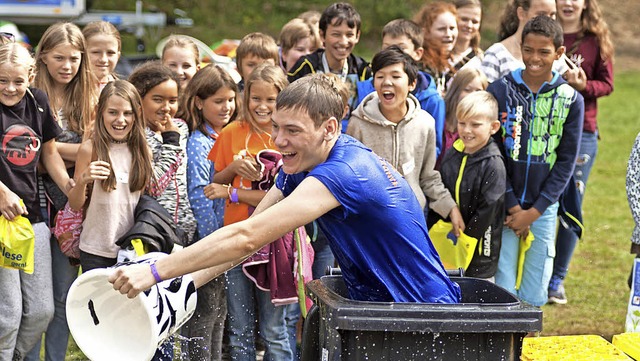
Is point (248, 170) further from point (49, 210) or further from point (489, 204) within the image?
point (489, 204)

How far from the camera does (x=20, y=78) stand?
15.3 ft

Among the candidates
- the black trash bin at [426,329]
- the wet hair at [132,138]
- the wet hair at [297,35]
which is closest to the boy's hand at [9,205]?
the wet hair at [132,138]


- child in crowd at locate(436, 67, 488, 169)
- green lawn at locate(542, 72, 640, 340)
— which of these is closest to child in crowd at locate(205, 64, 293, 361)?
child in crowd at locate(436, 67, 488, 169)

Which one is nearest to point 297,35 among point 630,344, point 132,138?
point 132,138

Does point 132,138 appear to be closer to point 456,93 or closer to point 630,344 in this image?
point 456,93

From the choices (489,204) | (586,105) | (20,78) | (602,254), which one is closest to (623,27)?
(602,254)

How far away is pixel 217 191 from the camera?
4.97 m

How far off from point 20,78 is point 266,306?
1737 millimetres

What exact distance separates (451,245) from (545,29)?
140 cm

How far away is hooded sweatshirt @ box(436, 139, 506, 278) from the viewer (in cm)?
555

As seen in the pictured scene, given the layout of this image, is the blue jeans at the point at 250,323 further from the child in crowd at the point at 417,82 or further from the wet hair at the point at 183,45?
the wet hair at the point at 183,45

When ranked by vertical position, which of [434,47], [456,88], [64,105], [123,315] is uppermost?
[434,47]

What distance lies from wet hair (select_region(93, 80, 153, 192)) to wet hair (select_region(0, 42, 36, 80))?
0.39 m

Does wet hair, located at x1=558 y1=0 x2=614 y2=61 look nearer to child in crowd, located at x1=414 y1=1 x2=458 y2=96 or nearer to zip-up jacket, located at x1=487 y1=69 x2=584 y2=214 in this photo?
child in crowd, located at x1=414 y1=1 x2=458 y2=96
